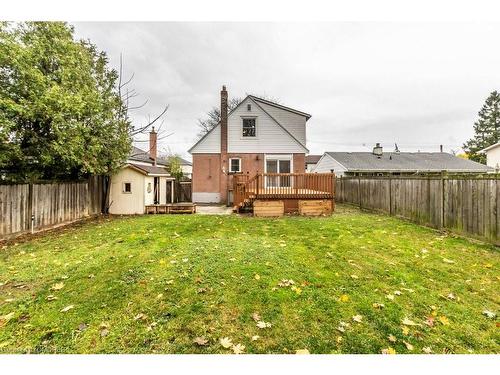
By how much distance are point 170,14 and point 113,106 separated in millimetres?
9439

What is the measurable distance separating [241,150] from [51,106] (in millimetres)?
10786

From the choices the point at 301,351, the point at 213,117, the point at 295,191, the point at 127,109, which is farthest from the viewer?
the point at 213,117

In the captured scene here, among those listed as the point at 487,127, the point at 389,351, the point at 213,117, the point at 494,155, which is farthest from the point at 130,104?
the point at 487,127

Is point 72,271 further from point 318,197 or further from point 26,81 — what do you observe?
point 318,197

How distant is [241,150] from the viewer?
1711cm

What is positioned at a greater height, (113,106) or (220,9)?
(113,106)

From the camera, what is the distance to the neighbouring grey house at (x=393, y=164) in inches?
987

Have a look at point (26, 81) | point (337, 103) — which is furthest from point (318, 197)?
point (337, 103)

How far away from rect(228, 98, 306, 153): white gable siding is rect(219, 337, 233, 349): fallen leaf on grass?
15.0 meters

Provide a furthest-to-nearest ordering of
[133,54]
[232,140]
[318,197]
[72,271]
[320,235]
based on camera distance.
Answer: [232,140], [133,54], [318,197], [320,235], [72,271]

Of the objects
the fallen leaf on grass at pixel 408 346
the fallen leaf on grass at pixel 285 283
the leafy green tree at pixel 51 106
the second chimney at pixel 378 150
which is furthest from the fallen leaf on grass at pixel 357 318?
the second chimney at pixel 378 150

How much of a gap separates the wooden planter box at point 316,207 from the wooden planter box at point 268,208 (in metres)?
0.92

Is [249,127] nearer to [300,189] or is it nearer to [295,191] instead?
[300,189]

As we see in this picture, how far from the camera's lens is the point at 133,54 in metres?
12.3
